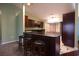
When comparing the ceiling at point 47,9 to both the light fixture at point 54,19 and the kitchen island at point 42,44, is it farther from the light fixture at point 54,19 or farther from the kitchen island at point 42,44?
the kitchen island at point 42,44

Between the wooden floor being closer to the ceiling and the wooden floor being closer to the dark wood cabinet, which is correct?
the dark wood cabinet

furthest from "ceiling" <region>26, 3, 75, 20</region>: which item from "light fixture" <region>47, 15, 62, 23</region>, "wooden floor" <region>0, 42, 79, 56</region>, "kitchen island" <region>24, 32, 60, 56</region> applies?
"wooden floor" <region>0, 42, 79, 56</region>

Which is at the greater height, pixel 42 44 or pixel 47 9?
pixel 47 9

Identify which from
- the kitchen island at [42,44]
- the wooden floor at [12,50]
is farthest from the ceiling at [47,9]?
the wooden floor at [12,50]

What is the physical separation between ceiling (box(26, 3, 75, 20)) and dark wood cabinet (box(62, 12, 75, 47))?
4.3 inches

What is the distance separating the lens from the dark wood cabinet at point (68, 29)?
6.27 feet

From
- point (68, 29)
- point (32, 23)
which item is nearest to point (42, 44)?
point (32, 23)

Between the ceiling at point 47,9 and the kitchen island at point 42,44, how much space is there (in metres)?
0.36

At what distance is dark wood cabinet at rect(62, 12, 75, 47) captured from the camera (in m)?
1.91

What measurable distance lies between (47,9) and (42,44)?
2.12ft

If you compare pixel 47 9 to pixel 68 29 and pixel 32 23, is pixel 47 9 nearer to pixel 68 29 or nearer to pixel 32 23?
pixel 32 23

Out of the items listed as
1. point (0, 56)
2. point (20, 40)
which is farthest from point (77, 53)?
point (0, 56)

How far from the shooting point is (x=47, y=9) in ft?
6.31

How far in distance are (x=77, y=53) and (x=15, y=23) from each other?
1.27 meters
